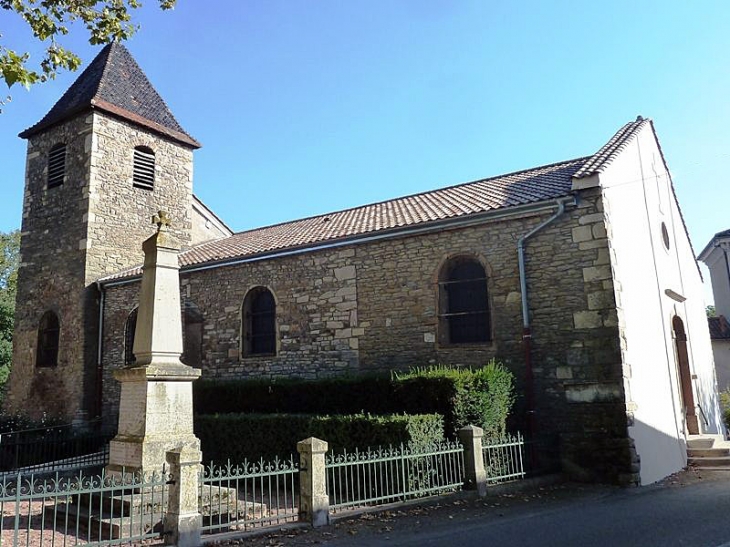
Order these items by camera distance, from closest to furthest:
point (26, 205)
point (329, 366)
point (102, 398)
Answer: point (329, 366) < point (102, 398) < point (26, 205)

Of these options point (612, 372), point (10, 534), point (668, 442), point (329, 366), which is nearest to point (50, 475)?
point (10, 534)

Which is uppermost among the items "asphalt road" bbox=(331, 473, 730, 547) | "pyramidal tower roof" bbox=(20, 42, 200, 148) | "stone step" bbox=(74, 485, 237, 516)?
"pyramidal tower roof" bbox=(20, 42, 200, 148)

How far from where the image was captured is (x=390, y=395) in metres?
10.6

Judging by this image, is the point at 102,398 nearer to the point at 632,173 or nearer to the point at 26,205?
the point at 26,205

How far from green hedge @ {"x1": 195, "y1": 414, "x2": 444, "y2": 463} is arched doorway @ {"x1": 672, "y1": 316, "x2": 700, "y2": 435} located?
26.0 ft

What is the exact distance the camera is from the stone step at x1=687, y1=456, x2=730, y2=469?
40.5 ft

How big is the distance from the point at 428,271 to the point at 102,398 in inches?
409

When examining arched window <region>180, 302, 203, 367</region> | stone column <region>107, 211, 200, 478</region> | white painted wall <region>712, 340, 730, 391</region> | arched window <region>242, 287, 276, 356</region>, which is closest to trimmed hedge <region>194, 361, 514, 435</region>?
arched window <region>242, 287, 276, 356</region>

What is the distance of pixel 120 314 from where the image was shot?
17203 mm

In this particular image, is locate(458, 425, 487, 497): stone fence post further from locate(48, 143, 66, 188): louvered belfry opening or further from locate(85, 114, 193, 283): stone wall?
locate(48, 143, 66, 188): louvered belfry opening

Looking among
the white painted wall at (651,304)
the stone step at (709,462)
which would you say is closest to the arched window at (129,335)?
the white painted wall at (651,304)

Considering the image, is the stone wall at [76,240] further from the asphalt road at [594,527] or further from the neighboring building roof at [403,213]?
the asphalt road at [594,527]

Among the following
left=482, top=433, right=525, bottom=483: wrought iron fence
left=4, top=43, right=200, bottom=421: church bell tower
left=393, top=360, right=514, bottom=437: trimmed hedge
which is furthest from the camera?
left=4, top=43, right=200, bottom=421: church bell tower

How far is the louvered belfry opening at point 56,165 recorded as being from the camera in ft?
63.5
